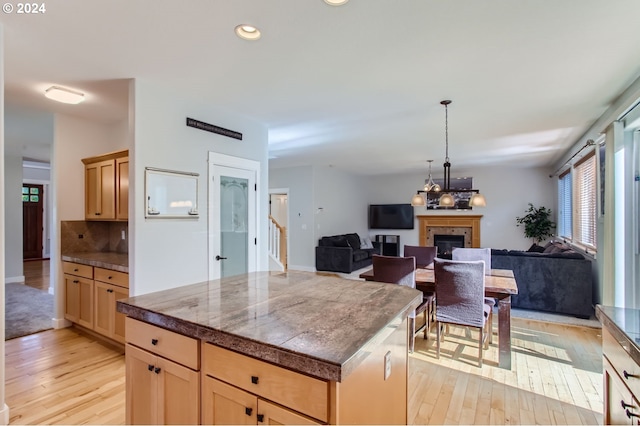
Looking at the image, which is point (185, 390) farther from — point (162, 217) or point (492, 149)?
point (492, 149)

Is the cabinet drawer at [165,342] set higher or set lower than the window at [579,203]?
lower

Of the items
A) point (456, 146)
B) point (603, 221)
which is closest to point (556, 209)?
point (456, 146)

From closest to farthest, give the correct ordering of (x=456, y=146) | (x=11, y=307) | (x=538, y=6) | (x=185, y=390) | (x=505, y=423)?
(x=185, y=390) < (x=538, y=6) < (x=505, y=423) < (x=11, y=307) < (x=456, y=146)

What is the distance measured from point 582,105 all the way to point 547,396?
3.09 meters

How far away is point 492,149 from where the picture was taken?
6.00 m

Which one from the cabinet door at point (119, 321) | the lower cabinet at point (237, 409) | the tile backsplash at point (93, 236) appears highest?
the tile backsplash at point (93, 236)

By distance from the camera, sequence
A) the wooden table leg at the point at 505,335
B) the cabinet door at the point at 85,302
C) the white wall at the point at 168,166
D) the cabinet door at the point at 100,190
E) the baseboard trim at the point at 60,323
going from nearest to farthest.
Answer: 1. the white wall at the point at 168,166
2. the wooden table leg at the point at 505,335
3. the cabinet door at the point at 85,302
4. the cabinet door at the point at 100,190
5. the baseboard trim at the point at 60,323

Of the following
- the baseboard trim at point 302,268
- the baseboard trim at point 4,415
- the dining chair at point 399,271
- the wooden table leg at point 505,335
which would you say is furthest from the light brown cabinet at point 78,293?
the baseboard trim at point 302,268

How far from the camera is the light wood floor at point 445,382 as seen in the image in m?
2.27

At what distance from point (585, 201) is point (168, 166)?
615 cm

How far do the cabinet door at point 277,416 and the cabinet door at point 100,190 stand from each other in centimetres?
356

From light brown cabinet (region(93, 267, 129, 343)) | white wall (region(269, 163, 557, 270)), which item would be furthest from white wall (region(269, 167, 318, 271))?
light brown cabinet (region(93, 267, 129, 343))

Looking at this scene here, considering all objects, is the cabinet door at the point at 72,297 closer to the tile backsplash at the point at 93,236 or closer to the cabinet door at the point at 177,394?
the tile backsplash at the point at 93,236

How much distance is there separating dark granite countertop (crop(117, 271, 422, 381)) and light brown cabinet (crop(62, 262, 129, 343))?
1800 mm
